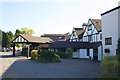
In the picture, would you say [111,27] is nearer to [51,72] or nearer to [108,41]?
[108,41]

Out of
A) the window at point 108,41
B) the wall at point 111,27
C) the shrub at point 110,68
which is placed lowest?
the shrub at point 110,68

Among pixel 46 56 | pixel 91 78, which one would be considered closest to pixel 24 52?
pixel 46 56

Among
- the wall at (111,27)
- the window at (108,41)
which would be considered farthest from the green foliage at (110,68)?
the window at (108,41)

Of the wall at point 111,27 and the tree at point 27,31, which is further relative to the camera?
the tree at point 27,31

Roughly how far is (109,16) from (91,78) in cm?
1087

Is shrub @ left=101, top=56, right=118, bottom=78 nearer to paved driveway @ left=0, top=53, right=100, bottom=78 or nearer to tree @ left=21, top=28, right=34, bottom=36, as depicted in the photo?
paved driveway @ left=0, top=53, right=100, bottom=78

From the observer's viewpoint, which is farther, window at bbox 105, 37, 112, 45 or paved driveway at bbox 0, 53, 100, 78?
window at bbox 105, 37, 112, 45

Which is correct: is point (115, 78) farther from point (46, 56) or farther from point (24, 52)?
point (24, 52)

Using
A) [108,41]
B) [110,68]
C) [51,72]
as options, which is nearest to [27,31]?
[108,41]

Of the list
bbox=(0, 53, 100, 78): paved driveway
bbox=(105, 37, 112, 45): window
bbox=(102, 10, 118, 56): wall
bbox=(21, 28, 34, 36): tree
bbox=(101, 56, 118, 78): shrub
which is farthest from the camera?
bbox=(21, 28, 34, 36): tree

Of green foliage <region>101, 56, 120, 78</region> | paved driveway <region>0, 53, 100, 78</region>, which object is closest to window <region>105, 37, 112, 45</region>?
paved driveway <region>0, 53, 100, 78</region>

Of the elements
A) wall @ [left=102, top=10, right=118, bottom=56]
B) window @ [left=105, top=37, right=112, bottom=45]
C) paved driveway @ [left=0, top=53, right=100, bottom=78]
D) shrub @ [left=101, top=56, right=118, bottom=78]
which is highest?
wall @ [left=102, top=10, right=118, bottom=56]

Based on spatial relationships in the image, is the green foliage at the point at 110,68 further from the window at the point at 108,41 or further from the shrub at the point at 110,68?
the window at the point at 108,41

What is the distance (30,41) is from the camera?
3062cm
